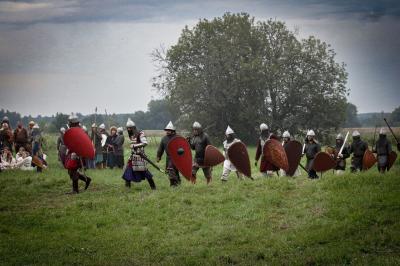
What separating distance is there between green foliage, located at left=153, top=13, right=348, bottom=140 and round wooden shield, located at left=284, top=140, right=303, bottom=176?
29.1 metres

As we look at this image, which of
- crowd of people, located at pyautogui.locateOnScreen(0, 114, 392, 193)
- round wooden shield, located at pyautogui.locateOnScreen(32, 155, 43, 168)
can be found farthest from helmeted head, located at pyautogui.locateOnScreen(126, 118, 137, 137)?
round wooden shield, located at pyautogui.locateOnScreen(32, 155, 43, 168)

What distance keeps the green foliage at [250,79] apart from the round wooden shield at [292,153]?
29.1m

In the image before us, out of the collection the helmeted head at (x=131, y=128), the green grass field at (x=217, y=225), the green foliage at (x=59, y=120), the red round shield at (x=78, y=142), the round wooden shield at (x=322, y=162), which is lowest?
the green grass field at (x=217, y=225)

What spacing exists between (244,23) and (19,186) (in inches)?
1315

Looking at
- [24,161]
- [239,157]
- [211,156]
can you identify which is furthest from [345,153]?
[24,161]

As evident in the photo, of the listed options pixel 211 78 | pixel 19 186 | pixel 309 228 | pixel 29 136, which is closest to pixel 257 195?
pixel 309 228

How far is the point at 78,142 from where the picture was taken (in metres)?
16.2

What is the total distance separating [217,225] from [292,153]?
17.4 feet

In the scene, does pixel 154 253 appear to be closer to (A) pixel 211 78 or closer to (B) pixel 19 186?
(B) pixel 19 186

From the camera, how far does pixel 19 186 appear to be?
1812cm

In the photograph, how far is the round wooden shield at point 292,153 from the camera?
17041mm

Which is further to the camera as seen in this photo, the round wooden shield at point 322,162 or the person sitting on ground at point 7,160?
the person sitting on ground at point 7,160

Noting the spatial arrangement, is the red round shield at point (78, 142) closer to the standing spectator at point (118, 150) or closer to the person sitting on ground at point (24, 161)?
the person sitting on ground at point (24, 161)

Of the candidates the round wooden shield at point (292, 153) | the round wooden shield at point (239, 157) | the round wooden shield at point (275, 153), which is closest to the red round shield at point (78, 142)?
the round wooden shield at point (239, 157)
